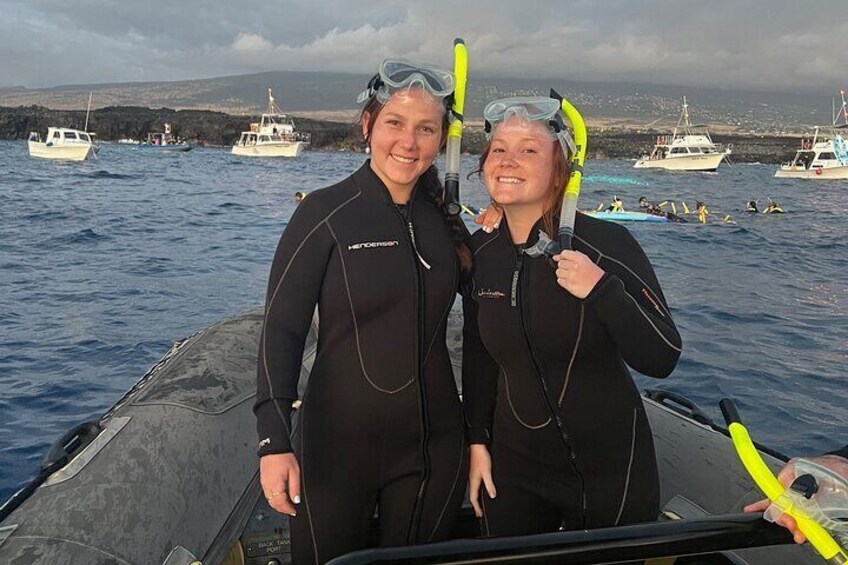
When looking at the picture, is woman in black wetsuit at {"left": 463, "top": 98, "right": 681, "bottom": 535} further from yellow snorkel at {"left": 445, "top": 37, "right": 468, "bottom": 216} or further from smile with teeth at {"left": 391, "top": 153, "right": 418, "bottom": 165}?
smile with teeth at {"left": 391, "top": 153, "right": 418, "bottom": 165}

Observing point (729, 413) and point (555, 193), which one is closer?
point (729, 413)

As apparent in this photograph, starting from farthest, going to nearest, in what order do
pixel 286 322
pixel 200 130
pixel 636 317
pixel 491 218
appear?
1. pixel 200 130
2. pixel 491 218
3. pixel 286 322
4. pixel 636 317

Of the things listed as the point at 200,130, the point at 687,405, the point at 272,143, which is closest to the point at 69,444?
the point at 687,405

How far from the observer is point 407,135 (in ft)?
7.73

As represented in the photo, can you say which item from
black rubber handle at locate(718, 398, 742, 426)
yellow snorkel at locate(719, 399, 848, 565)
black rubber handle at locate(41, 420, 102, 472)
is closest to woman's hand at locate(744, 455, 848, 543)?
yellow snorkel at locate(719, 399, 848, 565)

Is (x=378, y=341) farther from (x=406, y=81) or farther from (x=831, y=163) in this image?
(x=831, y=163)

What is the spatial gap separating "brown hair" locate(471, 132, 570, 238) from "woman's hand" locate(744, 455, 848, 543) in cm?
111

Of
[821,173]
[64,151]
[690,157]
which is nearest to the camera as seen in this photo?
[64,151]

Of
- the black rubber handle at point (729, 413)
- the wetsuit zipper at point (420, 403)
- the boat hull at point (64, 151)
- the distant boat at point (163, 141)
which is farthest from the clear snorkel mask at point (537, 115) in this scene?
the distant boat at point (163, 141)

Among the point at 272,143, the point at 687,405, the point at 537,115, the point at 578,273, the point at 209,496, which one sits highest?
the point at 272,143

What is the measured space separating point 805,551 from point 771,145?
101570 mm

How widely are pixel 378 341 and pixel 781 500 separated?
1342 mm

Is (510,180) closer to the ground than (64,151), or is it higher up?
closer to the ground

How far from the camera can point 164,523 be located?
2.62 meters
